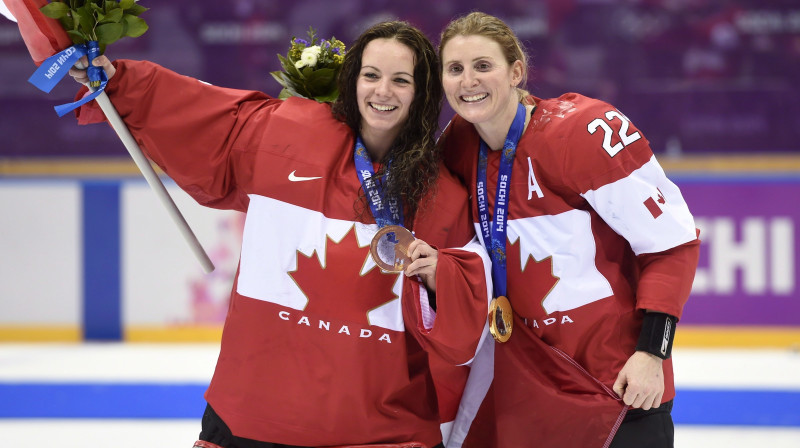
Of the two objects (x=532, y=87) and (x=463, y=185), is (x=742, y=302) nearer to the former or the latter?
(x=532, y=87)

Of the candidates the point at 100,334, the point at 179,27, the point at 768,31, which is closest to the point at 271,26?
the point at 179,27

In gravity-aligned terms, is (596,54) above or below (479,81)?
above

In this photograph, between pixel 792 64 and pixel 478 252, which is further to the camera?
pixel 792 64

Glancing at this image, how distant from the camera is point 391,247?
1.95 metres

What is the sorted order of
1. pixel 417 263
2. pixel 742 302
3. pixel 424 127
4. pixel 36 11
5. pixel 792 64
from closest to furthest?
pixel 417 263, pixel 36 11, pixel 424 127, pixel 742 302, pixel 792 64

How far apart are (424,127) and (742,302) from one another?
3.72 meters

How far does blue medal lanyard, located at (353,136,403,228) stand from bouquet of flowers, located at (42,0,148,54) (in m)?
0.69

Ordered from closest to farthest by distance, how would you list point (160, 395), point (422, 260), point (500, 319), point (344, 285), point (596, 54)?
point (422, 260) < point (344, 285) < point (500, 319) < point (160, 395) < point (596, 54)

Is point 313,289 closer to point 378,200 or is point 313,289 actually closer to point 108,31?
point 378,200

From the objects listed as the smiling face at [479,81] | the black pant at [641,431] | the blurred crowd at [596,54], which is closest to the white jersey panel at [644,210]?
the smiling face at [479,81]

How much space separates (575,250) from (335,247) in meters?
0.60

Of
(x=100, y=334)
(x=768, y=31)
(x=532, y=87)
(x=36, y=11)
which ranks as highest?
(x=768, y=31)

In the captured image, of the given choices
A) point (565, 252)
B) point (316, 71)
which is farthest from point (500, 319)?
point (316, 71)

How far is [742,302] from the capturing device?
525 cm
